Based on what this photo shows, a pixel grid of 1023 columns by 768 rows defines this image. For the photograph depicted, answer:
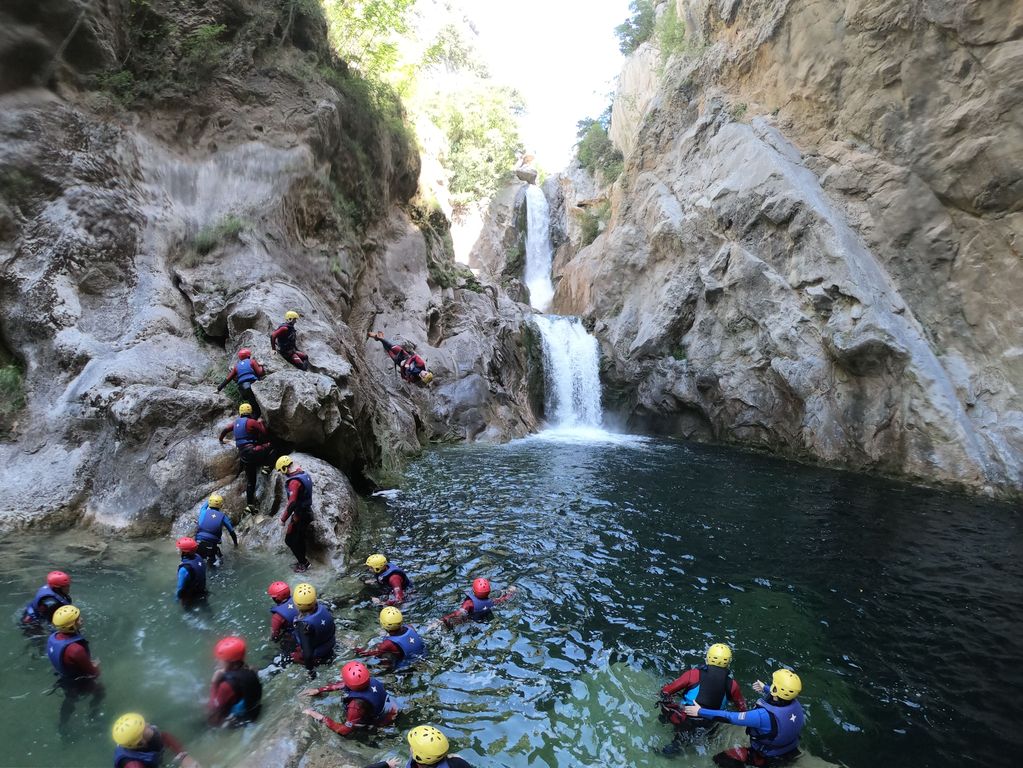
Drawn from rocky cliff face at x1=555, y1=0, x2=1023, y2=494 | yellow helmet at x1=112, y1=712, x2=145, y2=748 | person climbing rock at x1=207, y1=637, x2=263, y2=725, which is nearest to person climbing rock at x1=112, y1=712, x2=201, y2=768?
yellow helmet at x1=112, y1=712, x2=145, y2=748

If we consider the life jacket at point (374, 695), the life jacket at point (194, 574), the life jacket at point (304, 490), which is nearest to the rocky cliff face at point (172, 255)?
the life jacket at point (304, 490)

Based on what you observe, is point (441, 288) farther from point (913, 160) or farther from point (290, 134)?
point (913, 160)

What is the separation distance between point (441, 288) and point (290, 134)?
31.5 ft

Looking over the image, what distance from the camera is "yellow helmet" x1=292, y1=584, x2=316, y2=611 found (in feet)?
20.1

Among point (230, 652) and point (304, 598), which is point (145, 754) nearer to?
point (230, 652)

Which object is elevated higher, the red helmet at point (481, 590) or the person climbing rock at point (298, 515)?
the person climbing rock at point (298, 515)

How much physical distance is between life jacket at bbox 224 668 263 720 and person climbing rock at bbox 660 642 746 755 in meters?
4.09

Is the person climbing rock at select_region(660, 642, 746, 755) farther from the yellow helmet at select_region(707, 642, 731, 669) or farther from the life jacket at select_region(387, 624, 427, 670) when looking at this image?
the life jacket at select_region(387, 624, 427, 670)

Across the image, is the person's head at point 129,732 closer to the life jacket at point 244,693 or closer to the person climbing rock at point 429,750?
the life jacket at point 244,693

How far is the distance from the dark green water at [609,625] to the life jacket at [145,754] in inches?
20.0

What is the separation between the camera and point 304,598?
6.14 meters

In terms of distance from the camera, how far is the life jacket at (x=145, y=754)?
4.29 m

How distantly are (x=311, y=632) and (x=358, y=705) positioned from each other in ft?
→ 4.35

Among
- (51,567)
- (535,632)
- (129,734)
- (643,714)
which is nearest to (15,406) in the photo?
(51,567)
